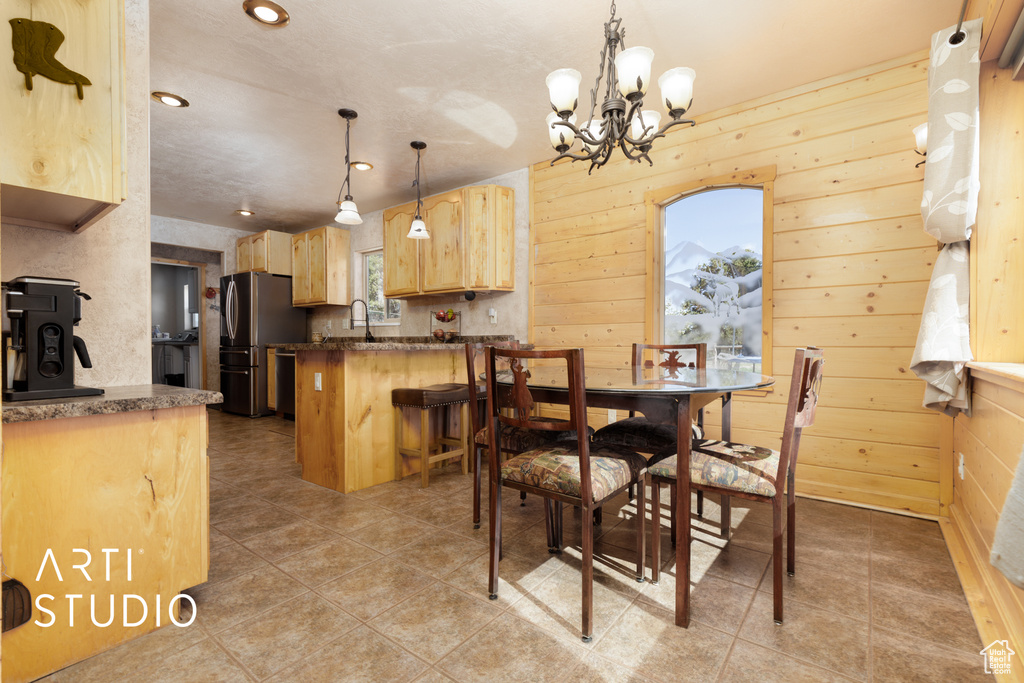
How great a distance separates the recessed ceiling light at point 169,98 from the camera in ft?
9.69

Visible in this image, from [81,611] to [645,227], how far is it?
345 centimetres

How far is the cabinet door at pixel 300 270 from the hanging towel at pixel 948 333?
5.84m

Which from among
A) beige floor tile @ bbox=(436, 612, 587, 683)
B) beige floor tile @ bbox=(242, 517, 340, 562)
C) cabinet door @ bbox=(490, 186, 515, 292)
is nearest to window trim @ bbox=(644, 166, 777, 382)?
cabinet door @ bbox=(490, 186, 515, 292)

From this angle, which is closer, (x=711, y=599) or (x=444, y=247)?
(x=711, y=599)

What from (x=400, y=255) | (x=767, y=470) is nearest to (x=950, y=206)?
(x=767, y=470)

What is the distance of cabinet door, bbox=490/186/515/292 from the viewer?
13.7 ft

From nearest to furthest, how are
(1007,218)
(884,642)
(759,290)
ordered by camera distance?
(884,642) → (1007,218) → (759,290)

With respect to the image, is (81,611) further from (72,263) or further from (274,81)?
(274,81)

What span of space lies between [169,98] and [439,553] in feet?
10.5

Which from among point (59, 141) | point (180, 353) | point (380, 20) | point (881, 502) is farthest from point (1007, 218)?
point (180, 353)

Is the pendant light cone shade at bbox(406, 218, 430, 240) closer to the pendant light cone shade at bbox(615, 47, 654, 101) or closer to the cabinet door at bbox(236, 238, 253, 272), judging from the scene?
the pendant light cone shade at bbox(615, 47, 654, 101)

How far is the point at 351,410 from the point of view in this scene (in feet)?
9.63

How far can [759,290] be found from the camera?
121 inches

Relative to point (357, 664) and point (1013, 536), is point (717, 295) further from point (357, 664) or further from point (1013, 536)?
point (357, 664)
